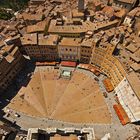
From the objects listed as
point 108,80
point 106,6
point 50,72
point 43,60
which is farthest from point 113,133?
point 106,6

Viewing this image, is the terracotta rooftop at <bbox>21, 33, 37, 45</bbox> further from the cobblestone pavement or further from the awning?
the awning

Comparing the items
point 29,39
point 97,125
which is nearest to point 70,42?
point 29,39

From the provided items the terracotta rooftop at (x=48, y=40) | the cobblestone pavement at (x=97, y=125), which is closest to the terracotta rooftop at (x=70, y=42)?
the terracotta rooftop at (x=48, y=40)

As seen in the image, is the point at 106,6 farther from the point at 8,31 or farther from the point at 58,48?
the point at 8,31

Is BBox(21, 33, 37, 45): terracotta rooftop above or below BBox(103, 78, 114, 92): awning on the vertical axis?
above

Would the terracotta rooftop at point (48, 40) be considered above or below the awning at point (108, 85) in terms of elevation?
above

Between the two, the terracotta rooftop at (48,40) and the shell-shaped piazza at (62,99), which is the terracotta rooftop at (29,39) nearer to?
the terracotta rooftop at (48,40)

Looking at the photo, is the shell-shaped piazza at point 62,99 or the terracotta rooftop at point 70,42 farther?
the terracotta rooftop at point 70,42

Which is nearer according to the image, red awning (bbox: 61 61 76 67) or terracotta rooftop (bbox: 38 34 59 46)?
terracotta rooftop (bbox: 38 34 59 46)

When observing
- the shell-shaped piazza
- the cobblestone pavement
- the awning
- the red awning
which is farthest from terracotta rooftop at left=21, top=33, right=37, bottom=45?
the awning
